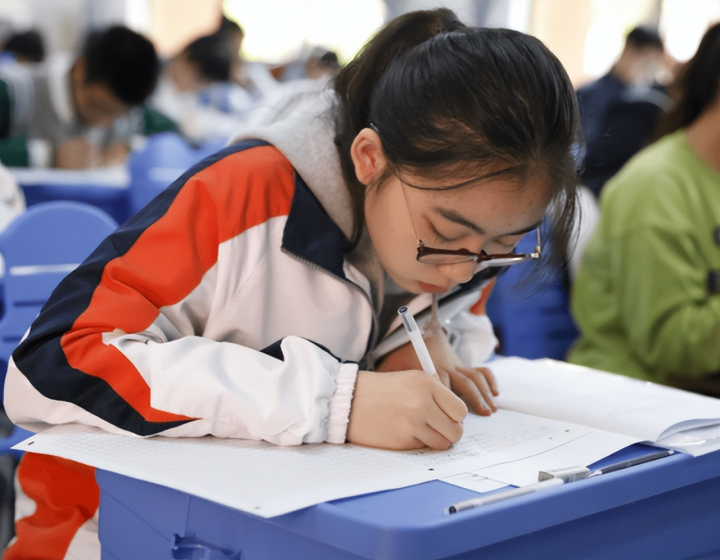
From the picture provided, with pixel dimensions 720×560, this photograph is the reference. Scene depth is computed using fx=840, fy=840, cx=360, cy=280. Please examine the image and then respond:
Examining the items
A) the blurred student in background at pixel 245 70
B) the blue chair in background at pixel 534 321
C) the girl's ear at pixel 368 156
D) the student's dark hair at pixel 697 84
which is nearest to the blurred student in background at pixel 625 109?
the student's dark hair at pixel 697 84

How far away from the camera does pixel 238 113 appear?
18.7 ft

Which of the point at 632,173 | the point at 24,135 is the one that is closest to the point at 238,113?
the point at 24,135

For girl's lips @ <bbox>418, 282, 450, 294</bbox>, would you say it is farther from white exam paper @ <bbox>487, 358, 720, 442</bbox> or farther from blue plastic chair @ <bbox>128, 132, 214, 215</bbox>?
blue plastic chair @ <bbox>128, 132, 214, 215</bbox>

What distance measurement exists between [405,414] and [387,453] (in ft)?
0.14

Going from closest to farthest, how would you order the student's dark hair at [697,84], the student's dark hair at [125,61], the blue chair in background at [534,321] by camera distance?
the student's dark hair at [697,84] < the blue chair in background at [534,321] < the student's dark hair at [125,61]

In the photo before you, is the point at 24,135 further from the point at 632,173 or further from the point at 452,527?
the point at 452,527

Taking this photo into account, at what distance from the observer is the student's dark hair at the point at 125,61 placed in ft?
9.86

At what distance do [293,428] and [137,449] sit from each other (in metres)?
0.15

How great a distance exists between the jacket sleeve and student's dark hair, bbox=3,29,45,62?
5.24 m

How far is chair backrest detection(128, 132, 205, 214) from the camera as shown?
283 cm

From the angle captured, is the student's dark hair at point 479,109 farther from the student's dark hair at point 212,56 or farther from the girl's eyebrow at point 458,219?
the student's dark hair at point 212,56

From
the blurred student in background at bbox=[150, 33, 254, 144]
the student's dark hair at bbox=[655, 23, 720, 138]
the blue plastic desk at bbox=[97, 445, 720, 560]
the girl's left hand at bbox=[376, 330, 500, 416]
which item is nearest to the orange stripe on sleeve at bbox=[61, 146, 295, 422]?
the blue plastic desk at bbox=[97, 445, 720, 560]

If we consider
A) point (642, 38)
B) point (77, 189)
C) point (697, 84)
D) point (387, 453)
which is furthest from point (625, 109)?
point (387, 453)

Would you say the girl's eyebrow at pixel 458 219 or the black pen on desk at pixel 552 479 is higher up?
the girl's eyebrow at pixel 458 219
